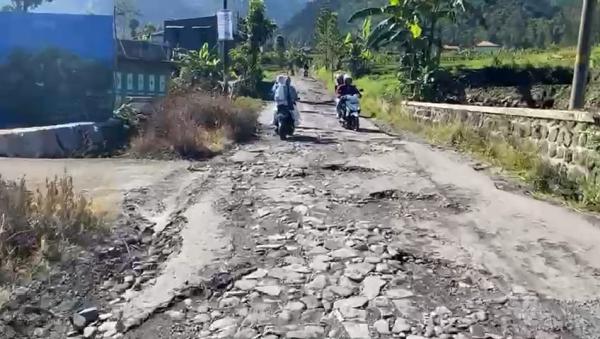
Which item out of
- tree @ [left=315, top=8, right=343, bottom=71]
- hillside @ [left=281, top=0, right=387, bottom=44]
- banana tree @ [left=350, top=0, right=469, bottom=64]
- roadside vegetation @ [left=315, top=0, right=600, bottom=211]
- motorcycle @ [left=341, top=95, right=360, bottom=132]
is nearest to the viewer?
roadside vegetation @ [left=315, top=0, right=600, bottom=211]

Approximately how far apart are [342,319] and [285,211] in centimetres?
271

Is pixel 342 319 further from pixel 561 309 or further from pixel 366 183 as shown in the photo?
pixel 366 183

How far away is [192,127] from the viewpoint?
11.9m

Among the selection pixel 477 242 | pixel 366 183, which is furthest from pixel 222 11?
pixel 477 242

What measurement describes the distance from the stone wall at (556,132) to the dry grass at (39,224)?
18.4 ft

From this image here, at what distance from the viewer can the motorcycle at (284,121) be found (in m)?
13.7

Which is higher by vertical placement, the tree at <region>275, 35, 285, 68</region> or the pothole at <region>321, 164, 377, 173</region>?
the tree at <region>275, 35, 285, 68</region>

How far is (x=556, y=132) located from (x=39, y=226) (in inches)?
268

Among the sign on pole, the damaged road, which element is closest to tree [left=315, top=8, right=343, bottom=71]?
the sign on pole

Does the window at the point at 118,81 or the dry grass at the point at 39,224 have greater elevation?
the window at the point at 118,81

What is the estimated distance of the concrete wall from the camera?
10.5 m

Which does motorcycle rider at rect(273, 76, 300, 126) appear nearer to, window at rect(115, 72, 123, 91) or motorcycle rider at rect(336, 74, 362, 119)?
motorcycle rider at rect(336, 74, 362, 119)

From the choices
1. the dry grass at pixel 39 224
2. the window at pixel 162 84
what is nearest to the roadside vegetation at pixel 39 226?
the dry grass at pixel 39 224

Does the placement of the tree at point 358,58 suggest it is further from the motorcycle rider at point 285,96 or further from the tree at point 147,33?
the motorcycle rider at point 285,96
